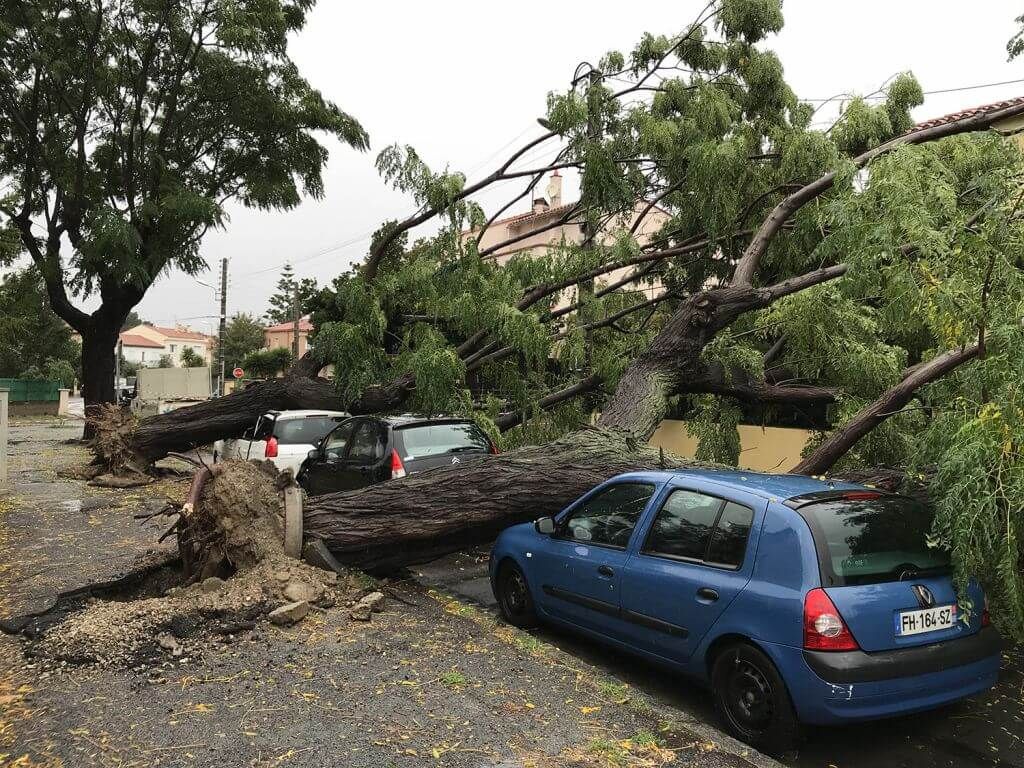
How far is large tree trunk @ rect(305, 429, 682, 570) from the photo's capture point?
6512mm

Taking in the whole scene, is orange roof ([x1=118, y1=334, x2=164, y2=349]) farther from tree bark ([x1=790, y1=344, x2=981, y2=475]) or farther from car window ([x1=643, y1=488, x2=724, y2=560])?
car window ([x1=643, y1=488, x2=724, y2=560])

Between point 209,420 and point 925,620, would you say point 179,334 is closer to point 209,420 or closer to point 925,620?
point 209,420

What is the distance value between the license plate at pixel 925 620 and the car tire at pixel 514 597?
262cm

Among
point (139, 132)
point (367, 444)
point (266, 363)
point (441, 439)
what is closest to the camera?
point (441, 439)

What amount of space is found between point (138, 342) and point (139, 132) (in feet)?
324

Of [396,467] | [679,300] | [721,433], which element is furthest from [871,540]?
[679,300]

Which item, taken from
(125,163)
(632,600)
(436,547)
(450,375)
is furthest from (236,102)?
(632,600)

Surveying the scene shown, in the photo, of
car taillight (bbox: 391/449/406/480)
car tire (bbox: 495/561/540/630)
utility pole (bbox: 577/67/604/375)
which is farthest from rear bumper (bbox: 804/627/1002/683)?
utility pole (bbox: 577/67/604/375)

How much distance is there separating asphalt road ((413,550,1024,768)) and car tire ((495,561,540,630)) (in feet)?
1.29

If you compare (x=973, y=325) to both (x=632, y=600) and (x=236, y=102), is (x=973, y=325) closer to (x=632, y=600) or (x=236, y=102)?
(x=632, y=600)

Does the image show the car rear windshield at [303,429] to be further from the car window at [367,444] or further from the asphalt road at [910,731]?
the asphalt road at [910,731]

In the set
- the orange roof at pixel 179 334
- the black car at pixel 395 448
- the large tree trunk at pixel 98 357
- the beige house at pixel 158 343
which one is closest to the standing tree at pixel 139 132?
the large tree trunk at pixel 98 357

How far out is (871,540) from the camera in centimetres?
403

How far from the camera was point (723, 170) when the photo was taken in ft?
31.0
